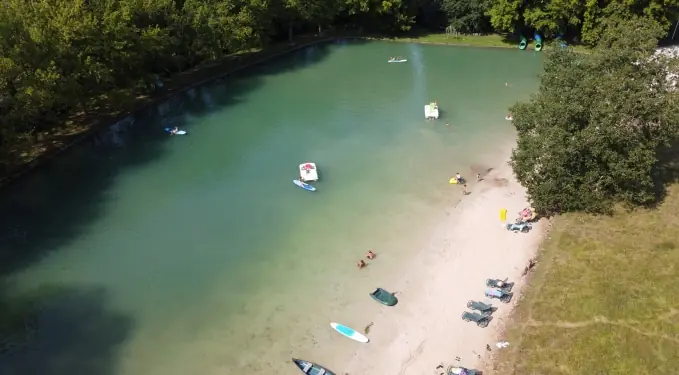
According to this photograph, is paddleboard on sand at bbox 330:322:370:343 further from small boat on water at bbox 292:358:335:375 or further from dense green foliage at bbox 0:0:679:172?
dense green foliage at bbox 0:0:679:172

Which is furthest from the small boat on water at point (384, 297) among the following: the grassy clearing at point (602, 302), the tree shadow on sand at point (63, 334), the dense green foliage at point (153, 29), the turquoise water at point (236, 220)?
the dense green foliage at point (153, 29)

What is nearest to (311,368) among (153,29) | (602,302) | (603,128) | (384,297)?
(384,297)

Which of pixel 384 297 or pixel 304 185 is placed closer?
pixel 384 297

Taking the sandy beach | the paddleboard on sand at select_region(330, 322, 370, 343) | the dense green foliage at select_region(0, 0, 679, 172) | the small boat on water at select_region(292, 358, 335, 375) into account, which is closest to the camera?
the small boat on water at select_region(292, 358, 335, 375)

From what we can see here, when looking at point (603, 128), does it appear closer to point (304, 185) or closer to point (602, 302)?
point (602, 302)

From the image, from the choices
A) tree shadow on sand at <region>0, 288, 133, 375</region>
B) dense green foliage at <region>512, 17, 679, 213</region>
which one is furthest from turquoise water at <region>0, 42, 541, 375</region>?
dense green foliage at <region>512, 17, 679, 213</region>

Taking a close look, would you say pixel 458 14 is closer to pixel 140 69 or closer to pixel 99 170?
pixel 140 69
